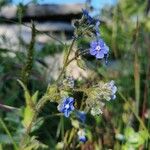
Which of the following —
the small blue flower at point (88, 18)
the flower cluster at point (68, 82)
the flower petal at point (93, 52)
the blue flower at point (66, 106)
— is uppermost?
the small blue flower at point (88, 18)

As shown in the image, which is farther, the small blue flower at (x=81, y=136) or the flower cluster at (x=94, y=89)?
the small blue flower at (x=81, y=136)

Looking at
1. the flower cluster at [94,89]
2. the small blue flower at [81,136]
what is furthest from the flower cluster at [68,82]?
the small blue flower at [81,136]

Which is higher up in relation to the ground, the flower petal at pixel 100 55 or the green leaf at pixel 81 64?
the flower petal at pixel 100 55

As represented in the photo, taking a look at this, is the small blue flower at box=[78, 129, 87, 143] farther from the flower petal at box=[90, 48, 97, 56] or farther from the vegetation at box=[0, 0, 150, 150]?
the flower petal at box=[90, 48, 97, 56]

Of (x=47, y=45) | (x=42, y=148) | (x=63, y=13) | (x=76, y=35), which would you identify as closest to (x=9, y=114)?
(x=42, y=148)

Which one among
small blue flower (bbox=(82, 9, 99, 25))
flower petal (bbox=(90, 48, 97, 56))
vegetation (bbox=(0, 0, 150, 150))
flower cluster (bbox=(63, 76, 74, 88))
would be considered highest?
small blue flower (bbox=(82, 9, 99, 25))

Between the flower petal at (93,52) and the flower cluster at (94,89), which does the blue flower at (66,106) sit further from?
the flower petal at (93,52)

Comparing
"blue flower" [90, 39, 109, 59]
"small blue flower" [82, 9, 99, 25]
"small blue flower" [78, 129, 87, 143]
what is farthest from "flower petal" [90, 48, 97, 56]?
"small blue flower" [78, 129, 87, 143]

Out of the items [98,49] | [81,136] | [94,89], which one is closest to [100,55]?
[98,49]
